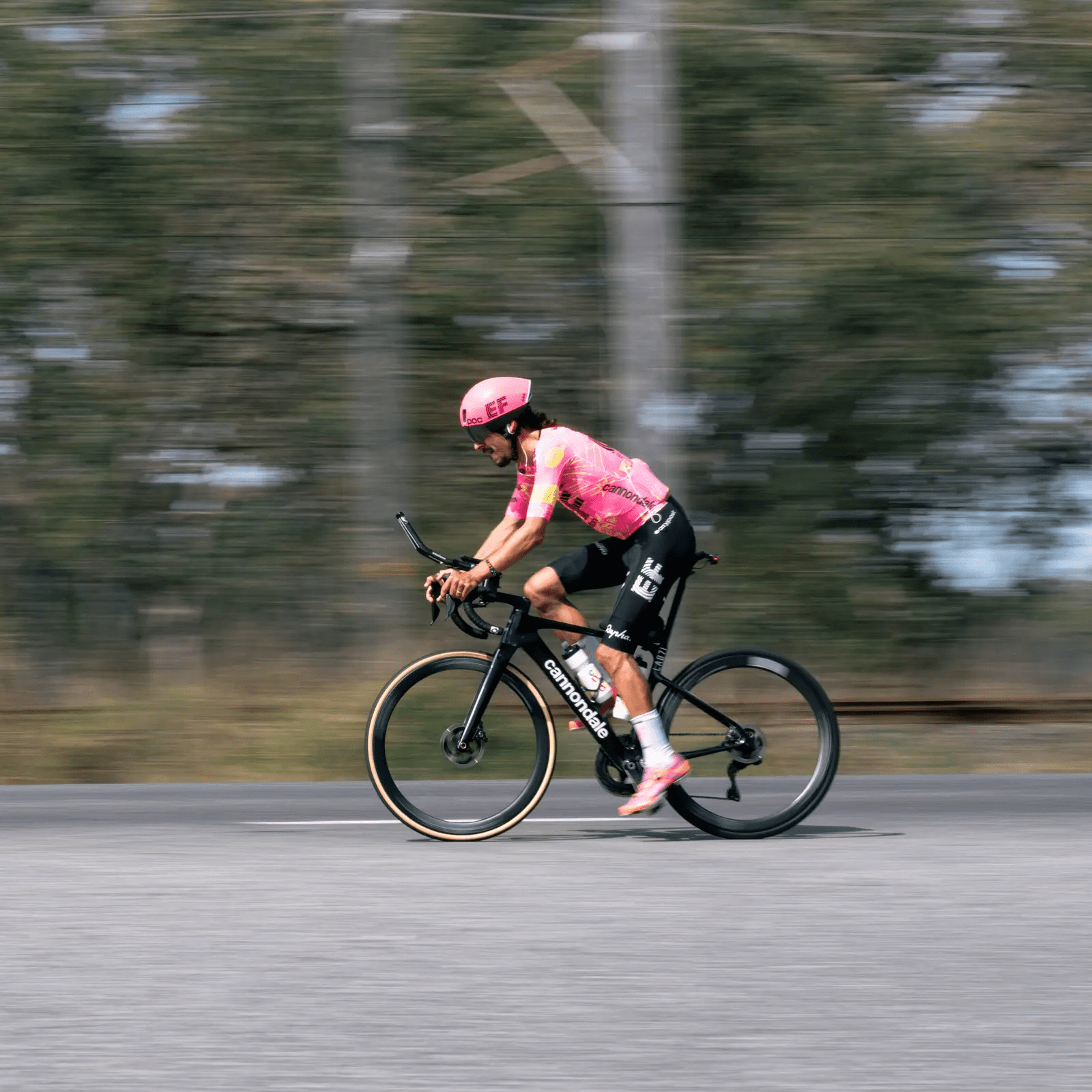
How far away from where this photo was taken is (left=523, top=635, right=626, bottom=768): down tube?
7.28m

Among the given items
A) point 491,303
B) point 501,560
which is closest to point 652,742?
point 501,560

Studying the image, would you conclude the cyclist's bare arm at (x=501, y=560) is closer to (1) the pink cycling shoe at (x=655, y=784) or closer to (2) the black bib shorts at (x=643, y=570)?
(2) the black bib shorts at (x=643, y=570)

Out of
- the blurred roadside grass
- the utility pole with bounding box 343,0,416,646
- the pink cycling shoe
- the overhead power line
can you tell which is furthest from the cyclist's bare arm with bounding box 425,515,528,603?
the overhead power line

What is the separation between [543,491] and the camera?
7.03 meters

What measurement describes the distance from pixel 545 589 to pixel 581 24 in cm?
612

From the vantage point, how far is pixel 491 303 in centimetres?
1205

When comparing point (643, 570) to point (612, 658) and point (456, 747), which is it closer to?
point (612, 658)

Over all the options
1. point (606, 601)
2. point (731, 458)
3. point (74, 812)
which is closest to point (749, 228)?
point (731, 458)

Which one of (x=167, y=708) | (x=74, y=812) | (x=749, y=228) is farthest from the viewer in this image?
(x=749, y=228)

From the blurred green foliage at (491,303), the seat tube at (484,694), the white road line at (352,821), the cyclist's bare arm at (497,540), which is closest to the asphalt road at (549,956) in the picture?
the white road line at (352,821)

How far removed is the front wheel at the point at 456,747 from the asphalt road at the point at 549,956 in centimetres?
18

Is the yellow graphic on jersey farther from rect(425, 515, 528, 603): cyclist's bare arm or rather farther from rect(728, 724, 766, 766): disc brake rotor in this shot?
rect(728, 724, 766, 766): disc brake rotor

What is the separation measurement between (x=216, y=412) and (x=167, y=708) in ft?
7.35

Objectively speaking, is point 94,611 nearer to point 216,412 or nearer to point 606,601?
point 216,412
